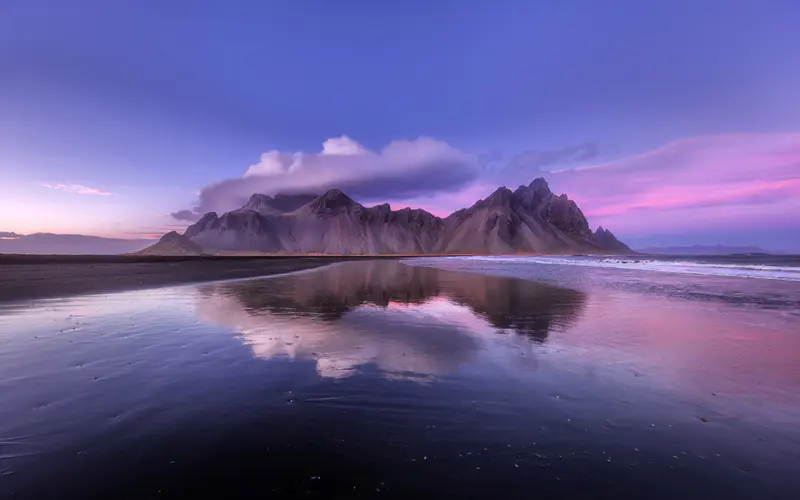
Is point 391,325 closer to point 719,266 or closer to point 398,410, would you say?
point 398,410

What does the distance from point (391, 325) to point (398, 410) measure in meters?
8.36

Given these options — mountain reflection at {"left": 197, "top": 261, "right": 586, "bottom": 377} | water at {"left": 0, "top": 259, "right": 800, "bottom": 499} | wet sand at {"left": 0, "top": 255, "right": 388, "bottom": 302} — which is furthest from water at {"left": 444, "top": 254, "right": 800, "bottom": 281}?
wet sand at {"left": 0, "top": 255, "right": 388, "bottom": 302}

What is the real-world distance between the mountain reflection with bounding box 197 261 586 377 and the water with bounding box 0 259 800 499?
14cm

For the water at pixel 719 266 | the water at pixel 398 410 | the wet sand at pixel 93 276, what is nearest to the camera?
the water at pixel 398 410

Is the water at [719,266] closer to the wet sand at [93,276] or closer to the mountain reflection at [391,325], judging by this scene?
the mountain reflection at [391,325]

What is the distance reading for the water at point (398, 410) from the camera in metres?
4.66

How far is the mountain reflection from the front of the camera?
411 inches

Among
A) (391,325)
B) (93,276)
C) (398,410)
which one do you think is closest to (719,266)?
(391,325)

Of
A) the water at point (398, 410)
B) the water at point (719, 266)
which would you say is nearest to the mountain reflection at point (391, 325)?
the water at point (398, 410)

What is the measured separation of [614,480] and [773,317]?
17958 millimetres

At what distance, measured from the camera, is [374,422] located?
20.6ft

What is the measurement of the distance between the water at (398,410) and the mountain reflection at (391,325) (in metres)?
0.14

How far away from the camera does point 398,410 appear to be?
6820mm

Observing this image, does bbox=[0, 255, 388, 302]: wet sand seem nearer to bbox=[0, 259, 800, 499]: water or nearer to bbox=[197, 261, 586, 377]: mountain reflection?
bbox=[197, 261, 586, 377]: mountain reflection
